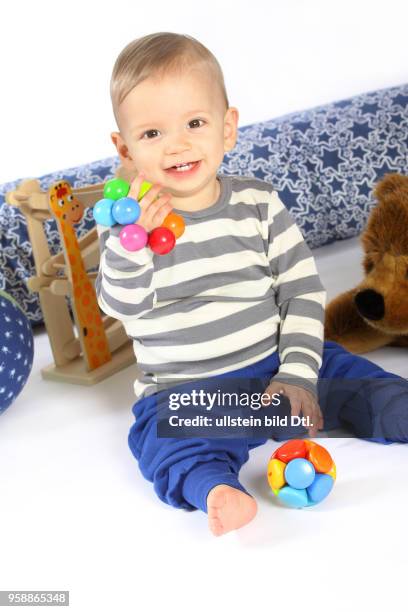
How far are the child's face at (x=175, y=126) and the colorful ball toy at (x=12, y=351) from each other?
358mm

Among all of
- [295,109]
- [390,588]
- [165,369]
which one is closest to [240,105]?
[295,109]

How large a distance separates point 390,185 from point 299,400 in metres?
0.43

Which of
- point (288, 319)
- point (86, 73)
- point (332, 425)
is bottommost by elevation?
point (332, 425)

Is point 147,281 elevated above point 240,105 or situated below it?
above

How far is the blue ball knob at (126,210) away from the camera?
96cm

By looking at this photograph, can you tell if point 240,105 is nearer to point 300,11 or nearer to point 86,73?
point 300,11

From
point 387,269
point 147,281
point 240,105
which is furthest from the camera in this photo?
point 240,105

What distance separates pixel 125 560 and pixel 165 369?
1.00 feet

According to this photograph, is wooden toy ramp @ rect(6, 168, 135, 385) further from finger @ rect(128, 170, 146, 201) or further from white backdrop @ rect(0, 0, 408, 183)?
white backdrop @ rect(0, 0, 408, 183)

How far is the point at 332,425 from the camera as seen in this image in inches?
44.7

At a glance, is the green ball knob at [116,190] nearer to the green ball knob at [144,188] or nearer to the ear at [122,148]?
the green ball knob at [144,188]

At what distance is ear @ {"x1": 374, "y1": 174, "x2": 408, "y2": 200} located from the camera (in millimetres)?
1302

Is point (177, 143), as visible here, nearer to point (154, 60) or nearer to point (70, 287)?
point (154, 60)

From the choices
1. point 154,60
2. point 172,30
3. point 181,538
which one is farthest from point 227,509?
point 172,30
